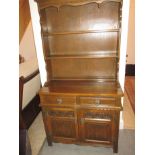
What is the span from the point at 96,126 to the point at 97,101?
33 cm

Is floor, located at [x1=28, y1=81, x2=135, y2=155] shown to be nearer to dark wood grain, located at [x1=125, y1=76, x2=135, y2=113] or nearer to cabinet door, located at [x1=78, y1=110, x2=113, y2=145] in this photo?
dark wood grain, located at [x1=125, y1=76, x2=135, y2=113]

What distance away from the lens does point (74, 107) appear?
1.88 meters

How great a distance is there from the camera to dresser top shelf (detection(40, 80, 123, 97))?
5.88 ft

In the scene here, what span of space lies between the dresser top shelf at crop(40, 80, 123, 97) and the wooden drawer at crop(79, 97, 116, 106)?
0.06m

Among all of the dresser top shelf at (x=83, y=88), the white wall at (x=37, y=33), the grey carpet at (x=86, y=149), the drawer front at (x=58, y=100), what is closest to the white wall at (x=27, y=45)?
the white wall at (x=37, y=33)

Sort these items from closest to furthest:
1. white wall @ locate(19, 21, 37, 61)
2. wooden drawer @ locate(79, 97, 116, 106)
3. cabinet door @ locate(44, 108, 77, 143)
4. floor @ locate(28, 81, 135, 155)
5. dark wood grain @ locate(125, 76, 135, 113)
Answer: wooden drawer @ locate(79, 97, 116, 106) < cabinet door @ locate(44, 108, 77, 143) < floor @ locate(28, 81, 135, 155) < dark wood grain @ locate(125, 76, 135, 113) < white wall @ locate(19, 21, 37, 61)

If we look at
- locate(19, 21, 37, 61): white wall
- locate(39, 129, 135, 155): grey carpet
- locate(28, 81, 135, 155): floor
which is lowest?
locate(39, 129, 135, 155): grey carpet

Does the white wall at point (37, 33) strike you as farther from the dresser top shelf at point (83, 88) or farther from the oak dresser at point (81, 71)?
the dresser top shelf at point (83, 88)

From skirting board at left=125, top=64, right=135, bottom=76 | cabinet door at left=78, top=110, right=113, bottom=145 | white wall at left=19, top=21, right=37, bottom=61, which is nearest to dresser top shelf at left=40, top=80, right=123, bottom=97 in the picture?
cabinet door at left=78, top=110, right=113, bottom=145

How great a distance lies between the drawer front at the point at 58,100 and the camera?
6.14 ft

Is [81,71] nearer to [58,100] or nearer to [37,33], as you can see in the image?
[58,100]
